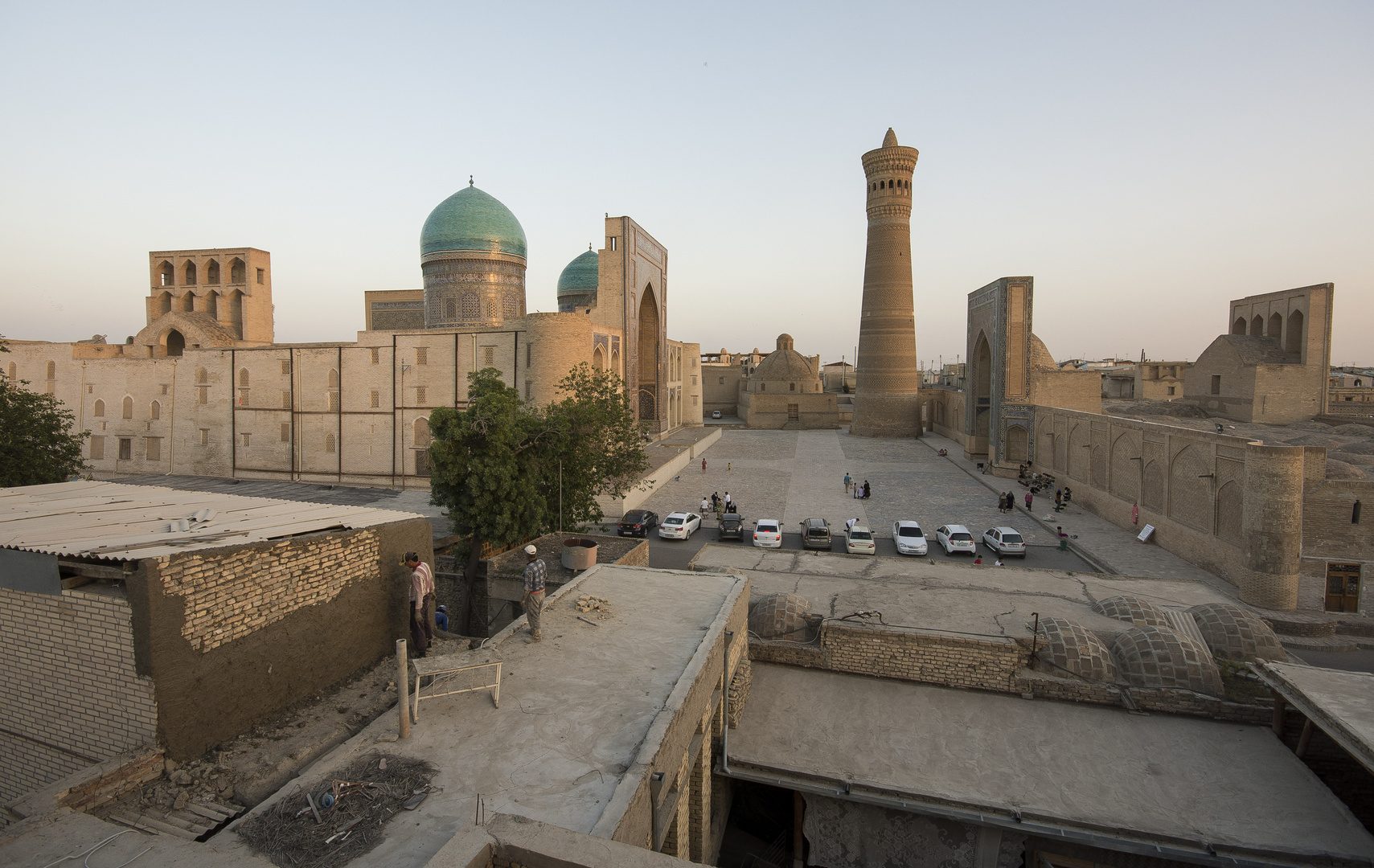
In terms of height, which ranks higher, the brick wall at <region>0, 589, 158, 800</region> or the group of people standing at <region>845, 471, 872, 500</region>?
the brick wall at <region>0, 589, 158, 800</region>

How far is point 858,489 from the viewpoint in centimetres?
2339

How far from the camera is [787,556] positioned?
13.6 m

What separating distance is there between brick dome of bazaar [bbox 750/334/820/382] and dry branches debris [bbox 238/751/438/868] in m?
A: 42.3

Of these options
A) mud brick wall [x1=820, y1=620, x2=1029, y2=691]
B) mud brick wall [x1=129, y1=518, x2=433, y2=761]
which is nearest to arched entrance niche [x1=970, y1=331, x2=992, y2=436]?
mud brick wall [x1=820, y1=620, x2=1029, y2=691]

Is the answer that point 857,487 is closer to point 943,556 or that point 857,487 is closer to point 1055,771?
point 943,556

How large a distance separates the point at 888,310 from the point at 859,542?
24379mm

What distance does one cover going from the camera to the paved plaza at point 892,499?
1594 centimetres

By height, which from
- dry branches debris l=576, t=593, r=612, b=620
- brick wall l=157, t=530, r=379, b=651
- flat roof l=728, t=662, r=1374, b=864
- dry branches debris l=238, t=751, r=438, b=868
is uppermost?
brick wall l=157, t=530, r=379, b=651

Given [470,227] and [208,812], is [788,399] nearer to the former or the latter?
[470,227]

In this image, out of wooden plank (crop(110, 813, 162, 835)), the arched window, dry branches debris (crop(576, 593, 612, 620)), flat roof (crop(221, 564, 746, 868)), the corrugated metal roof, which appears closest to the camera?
flat roof (crop(221, 564, 746, 868))

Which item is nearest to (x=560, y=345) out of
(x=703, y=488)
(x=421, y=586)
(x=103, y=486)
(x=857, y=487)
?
(x=703, y=488)

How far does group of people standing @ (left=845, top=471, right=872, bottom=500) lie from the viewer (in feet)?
72.8

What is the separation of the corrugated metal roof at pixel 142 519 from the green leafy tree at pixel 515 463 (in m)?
3.57

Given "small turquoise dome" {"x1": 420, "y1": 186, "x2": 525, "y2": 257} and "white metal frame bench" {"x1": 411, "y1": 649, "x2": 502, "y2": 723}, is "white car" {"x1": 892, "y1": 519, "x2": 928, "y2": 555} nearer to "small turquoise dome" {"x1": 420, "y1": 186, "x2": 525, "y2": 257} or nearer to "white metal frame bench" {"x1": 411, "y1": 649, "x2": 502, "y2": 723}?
"white metal frame bench" {"x1": 411, "y1": 649, "x2": 502, "y2": 723}
